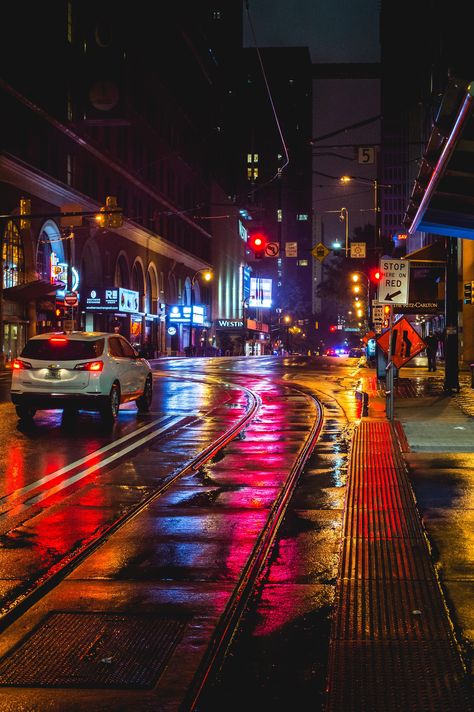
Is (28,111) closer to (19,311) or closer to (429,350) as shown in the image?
(19,311)

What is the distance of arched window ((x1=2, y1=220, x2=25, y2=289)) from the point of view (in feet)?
151

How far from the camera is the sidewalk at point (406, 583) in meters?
4.14

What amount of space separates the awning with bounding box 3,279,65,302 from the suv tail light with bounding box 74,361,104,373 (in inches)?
1205

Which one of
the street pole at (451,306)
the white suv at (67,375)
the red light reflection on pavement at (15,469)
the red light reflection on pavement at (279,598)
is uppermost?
the street pole at (451,306)

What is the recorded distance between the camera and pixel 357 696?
401cm

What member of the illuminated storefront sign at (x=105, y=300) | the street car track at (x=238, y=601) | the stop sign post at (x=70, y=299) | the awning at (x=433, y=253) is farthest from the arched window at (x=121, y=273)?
the street car track at (x=238, y=601)

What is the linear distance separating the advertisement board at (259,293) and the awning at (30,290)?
3526 inches

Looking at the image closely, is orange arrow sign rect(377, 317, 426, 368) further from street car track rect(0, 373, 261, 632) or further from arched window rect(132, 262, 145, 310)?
arched window rect(132, 262, 145, 310)

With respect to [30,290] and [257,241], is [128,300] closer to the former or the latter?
[30,290]

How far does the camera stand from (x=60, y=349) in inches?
654

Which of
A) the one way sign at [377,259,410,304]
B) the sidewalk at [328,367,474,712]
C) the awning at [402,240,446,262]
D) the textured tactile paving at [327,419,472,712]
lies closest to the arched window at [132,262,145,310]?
the awning at [402,240,446,262]

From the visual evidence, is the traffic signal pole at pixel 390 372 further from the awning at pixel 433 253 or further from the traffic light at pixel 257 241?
the traffic light at pixel 257 241

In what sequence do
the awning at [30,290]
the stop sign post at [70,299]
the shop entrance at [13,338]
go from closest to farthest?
the awning at [30,290] < the shop entrance at [13,338] < the stop sign post at [70,299]

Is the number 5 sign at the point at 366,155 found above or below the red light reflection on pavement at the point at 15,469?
above
